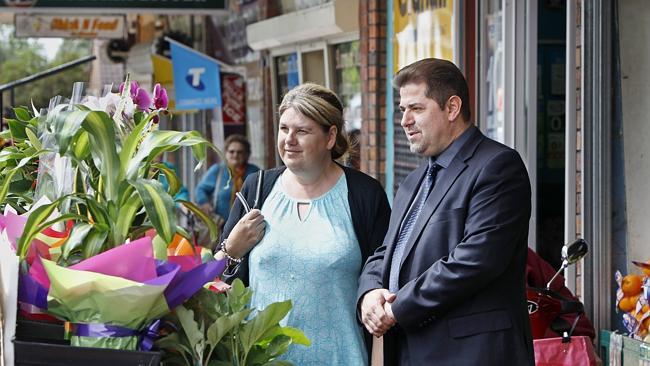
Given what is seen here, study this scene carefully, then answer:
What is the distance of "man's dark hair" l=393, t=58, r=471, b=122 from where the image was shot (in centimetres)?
384

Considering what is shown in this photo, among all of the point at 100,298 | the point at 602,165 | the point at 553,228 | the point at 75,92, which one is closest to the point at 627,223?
the point at 602,165

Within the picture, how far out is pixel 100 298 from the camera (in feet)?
7.99

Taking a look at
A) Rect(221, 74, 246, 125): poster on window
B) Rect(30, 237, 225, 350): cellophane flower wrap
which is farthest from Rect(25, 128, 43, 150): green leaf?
Rect(221, 74, 246, 125): poster on window

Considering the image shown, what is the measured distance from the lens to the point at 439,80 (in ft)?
12.6

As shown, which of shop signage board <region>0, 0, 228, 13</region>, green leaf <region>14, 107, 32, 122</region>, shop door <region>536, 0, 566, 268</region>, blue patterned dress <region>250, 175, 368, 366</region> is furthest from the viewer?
shop signage board <region>0, 0, 228, 13</region>

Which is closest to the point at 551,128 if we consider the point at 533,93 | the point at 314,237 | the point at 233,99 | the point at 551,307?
the point at 533,93

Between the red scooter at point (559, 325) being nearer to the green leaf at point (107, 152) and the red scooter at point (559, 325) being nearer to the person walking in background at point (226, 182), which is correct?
the green leaf at point (107, 152)

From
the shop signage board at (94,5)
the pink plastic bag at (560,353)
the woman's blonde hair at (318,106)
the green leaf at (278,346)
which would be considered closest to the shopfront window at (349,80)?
the shop signage board at (94,5)

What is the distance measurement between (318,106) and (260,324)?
1757 millimetres

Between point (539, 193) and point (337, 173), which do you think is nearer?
point (337, 173)

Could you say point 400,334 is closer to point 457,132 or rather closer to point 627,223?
point 457,132

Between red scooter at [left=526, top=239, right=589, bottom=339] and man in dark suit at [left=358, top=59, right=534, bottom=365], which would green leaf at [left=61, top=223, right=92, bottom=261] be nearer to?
man in dark suit at [left=358, top=59, right=534, bottom=365]

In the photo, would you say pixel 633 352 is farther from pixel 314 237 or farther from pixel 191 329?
pixel 191 329

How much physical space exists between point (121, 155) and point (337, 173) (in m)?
1.92
